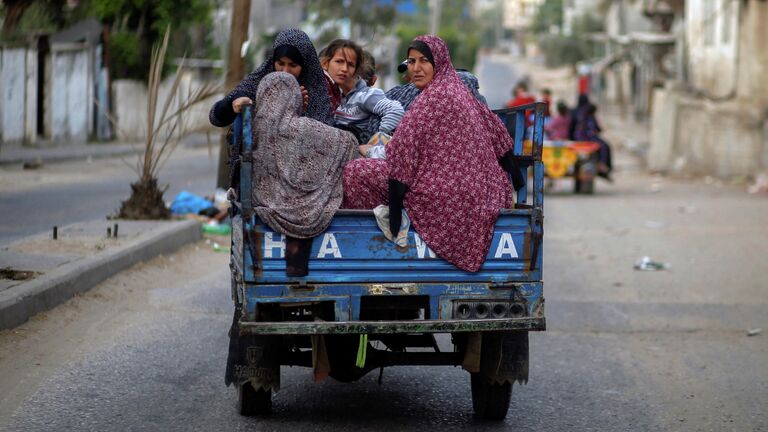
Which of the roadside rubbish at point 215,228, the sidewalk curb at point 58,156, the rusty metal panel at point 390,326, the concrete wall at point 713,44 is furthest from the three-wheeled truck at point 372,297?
the concrete wall at point 713,44

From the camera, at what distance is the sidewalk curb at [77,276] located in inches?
295

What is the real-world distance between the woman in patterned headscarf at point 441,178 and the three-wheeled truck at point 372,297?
0.08 metres

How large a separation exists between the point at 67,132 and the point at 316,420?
22.8 metres

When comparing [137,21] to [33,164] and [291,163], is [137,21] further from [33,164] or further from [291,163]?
[291,163]

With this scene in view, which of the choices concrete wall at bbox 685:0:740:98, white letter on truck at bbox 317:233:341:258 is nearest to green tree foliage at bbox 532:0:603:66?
concrete wall at bbox 685:0:740:98

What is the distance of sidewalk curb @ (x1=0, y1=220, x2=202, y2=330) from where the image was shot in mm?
7496

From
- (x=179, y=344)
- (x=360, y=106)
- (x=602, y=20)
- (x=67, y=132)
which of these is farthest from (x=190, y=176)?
(x=602, y=20)

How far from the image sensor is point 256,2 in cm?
5166

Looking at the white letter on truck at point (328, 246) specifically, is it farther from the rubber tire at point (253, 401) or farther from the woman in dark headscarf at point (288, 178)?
the rubber tire at point (253, 401)

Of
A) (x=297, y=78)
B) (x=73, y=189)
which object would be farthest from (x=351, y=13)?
(x=297, y=78)

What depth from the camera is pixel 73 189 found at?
17516mm

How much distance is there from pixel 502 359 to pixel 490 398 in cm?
24

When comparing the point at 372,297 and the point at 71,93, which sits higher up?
the point at 71,93

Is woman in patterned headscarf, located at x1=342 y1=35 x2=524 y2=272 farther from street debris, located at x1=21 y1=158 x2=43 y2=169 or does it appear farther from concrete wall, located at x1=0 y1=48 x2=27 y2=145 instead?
concrete wall, located at x1=0 y1=48 x2=27 y2=145
